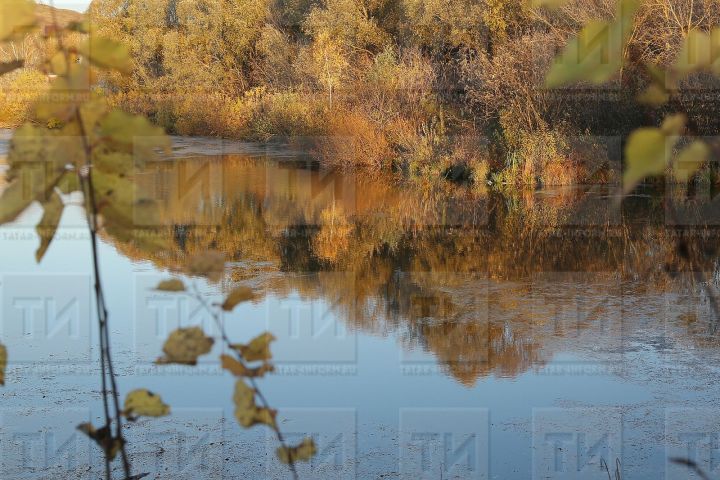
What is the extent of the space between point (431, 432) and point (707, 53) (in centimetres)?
425

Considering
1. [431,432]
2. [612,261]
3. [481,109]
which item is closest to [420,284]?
[612,261]

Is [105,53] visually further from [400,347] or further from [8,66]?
[400,347]

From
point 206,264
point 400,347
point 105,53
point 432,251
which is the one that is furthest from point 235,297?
point 432,251

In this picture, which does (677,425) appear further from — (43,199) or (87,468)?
(43,199)

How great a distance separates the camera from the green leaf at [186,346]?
1.11 metres

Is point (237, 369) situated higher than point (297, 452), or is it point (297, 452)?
point (237, 369)

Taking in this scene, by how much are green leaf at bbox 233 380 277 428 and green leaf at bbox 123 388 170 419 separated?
98 mm

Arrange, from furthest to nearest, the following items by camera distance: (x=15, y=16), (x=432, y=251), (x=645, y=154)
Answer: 1. (x=432, y=251)
2. (x=15, y=16)
3. (x=645, y=154)

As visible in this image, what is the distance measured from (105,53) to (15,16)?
11 centimetres

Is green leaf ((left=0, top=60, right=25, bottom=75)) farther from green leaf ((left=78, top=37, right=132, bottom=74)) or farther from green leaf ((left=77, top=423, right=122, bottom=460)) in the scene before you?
green leaf ((left=77, top=423, right=122, bottom=460))

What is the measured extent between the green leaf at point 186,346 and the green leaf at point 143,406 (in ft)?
0.26

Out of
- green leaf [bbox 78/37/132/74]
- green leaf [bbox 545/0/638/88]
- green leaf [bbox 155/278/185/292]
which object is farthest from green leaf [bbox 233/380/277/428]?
green leaf [bbox 545/0/638/88]

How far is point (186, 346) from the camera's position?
43.8 inches

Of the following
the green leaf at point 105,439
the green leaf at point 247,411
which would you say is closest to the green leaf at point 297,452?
the green leaf at point 247,411
